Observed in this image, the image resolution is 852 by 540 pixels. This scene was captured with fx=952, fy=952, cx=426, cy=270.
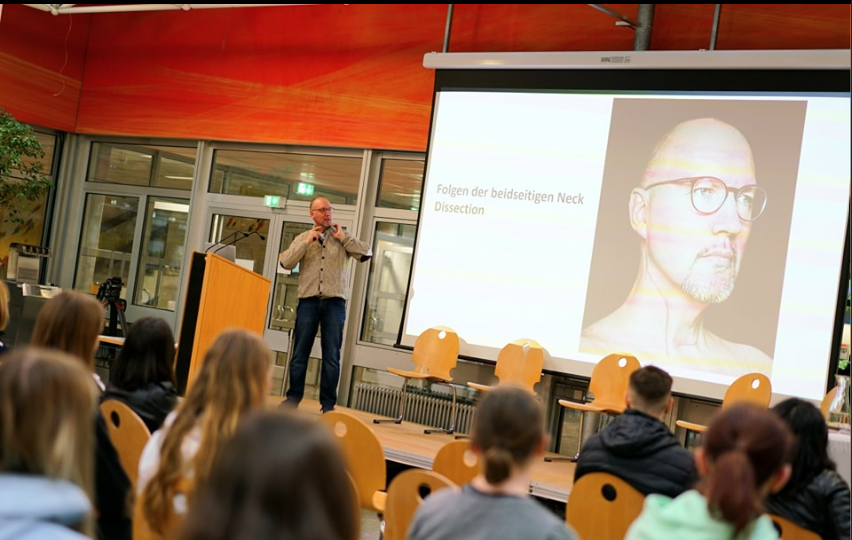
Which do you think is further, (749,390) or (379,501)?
(749,390)

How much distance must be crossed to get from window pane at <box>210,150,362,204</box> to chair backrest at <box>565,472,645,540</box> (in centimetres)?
582

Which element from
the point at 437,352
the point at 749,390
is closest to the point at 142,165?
the point at 437,352

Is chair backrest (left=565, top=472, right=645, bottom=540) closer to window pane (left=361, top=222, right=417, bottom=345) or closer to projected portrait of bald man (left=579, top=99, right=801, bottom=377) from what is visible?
projected portrait of bald man (left=579, top=99, right=801, bottom=377)

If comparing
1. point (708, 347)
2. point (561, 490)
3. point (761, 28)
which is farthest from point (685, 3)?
point (561, 490)

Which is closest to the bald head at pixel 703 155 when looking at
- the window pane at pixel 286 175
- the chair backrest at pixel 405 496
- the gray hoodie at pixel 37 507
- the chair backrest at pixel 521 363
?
the chair backrest at pixel 521 363

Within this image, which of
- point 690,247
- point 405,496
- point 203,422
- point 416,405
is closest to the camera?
point 203,422

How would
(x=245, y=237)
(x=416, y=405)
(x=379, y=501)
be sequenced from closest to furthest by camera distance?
1. (x=379, y=501)
2. (x=416, y=405)
3. (x=245, y=237)

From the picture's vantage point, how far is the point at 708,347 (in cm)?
664

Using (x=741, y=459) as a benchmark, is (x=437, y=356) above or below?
below

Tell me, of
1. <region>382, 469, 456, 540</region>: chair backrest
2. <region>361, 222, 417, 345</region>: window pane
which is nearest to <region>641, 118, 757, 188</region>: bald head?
<region>361, 222, 417, 345</region>: window pane

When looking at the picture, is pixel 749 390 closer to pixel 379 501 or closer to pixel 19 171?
pixel 379 501

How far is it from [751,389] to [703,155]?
1.74m

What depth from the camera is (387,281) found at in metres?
8.57

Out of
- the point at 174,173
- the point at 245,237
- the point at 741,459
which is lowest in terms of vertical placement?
the point at 741,459
